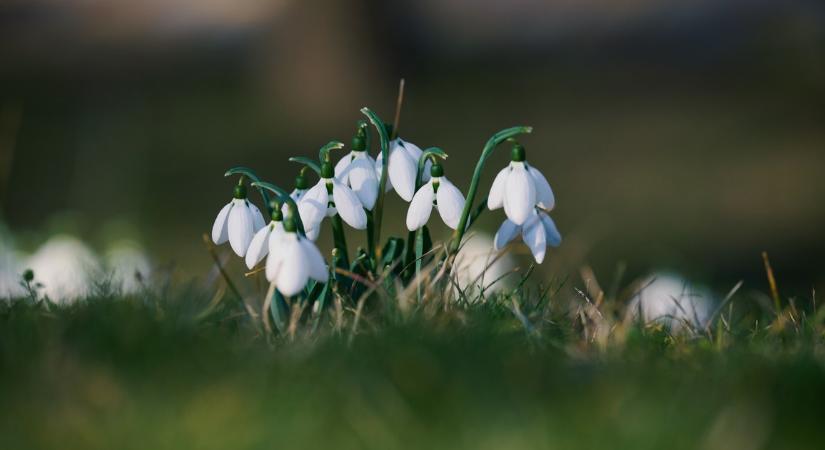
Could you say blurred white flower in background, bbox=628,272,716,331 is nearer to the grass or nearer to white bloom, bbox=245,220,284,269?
the grass

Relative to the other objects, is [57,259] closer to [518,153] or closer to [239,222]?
[239,222]

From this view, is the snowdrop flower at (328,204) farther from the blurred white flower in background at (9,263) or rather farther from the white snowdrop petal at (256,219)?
the blurred white flower in background at (9,263)

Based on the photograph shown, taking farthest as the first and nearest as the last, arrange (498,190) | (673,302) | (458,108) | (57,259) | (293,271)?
(458,108)
(57,259)
(673,302)
(498,190)
(293,271)

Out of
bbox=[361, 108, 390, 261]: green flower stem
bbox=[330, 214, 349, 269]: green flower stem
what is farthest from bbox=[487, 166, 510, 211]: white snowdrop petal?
bbox=[330, 214, 349, 269]: green flower stem

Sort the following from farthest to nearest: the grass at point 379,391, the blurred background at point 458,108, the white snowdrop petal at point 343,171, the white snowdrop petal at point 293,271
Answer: the blurred background at point 458,108 < the white snowdrop petal at point 343,171 < the white snowdrop petal at point 293,271 < the grass at point 379,391

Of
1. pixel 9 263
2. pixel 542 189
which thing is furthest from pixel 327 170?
pixel 9 263

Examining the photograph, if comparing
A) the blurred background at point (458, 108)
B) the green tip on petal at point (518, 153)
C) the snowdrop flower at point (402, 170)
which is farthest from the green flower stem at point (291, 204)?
the blurred background at point (458, 108)

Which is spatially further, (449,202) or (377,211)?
(377,211)
